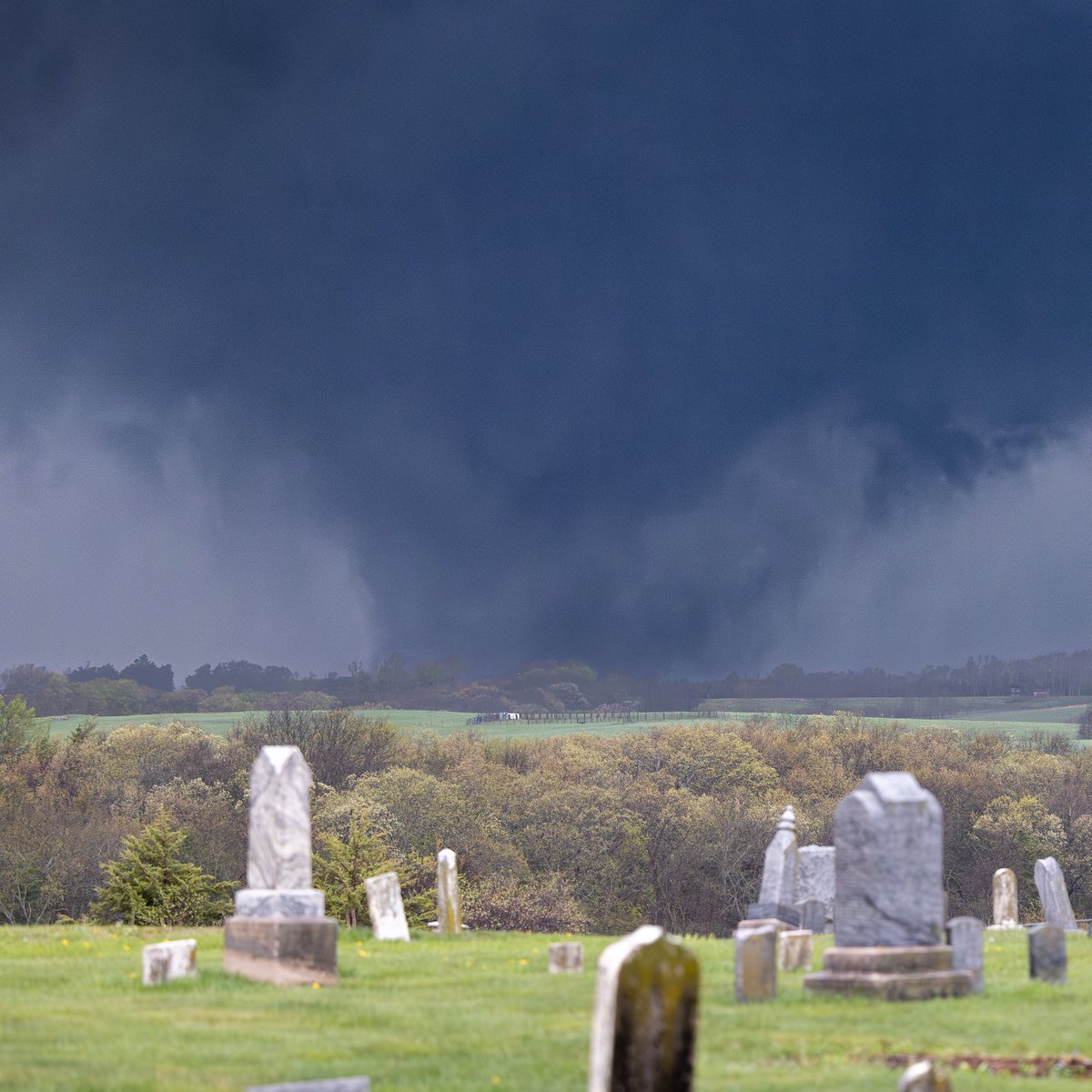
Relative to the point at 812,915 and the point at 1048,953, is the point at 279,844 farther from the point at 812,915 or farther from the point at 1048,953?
the point at 812,915

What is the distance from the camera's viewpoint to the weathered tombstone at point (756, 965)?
47.4 ft

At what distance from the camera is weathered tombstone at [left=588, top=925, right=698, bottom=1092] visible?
22.6 feet

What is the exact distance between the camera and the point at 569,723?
131 m

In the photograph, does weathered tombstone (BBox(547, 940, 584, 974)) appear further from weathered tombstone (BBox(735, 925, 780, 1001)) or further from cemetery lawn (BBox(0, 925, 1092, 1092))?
weathered tombstone (BBox(735, 925, 780, 1001))

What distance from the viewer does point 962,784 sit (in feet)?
284

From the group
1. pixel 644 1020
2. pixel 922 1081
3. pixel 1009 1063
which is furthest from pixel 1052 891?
pixel 644 1020

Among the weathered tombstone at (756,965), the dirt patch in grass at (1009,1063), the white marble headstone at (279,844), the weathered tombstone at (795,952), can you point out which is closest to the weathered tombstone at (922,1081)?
the dirt patch in grass at (1009,1063)

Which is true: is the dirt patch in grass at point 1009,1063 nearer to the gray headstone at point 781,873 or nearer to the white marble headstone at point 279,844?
the white marble headstone at point 279,844

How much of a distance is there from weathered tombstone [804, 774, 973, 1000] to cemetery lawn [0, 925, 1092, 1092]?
0.44 metres

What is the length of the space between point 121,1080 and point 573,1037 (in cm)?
371

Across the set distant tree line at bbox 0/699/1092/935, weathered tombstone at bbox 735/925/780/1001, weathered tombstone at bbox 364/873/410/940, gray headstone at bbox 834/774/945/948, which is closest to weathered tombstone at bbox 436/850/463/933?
weathered tombstone at bbox 364/873/410/940

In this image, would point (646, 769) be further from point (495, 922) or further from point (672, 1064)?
point (672, 1064)

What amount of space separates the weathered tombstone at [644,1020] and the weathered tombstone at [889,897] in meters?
8.10

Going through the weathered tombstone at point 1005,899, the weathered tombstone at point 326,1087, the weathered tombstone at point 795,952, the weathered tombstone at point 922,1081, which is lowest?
the weathered tombstone at point 1005,899
